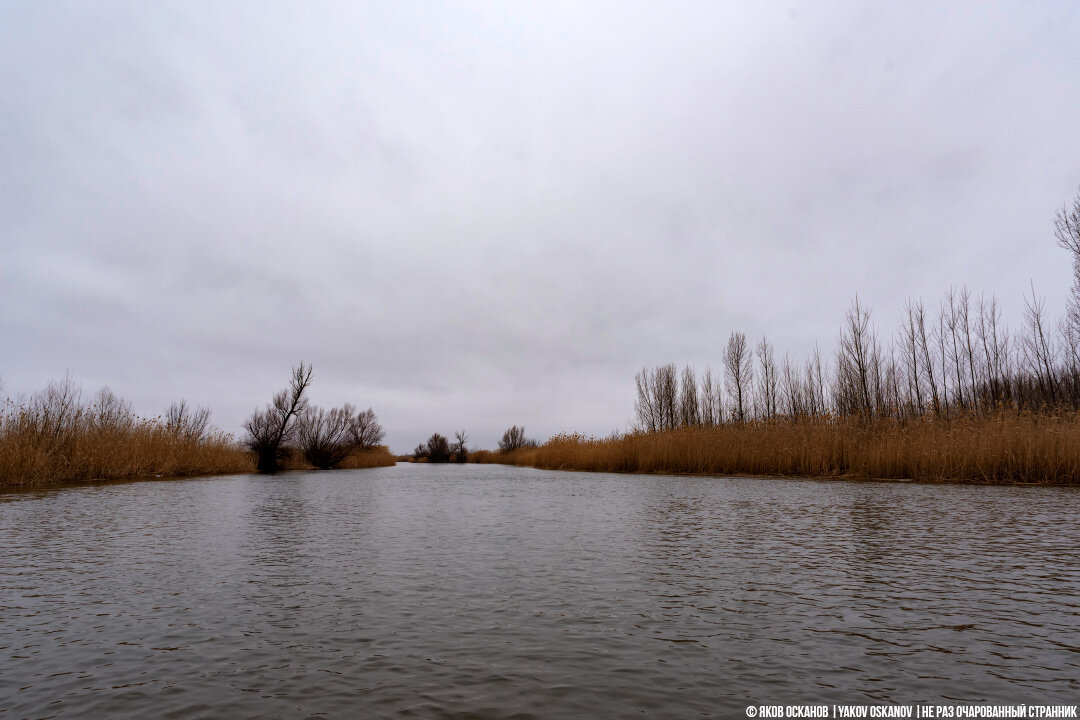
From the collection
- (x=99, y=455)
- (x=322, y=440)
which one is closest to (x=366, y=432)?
(x=322, y=440)

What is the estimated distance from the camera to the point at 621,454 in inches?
1113

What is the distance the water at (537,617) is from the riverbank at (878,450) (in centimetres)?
736

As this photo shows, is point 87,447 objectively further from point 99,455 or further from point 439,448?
point 439,448

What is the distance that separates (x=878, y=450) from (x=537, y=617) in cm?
1710

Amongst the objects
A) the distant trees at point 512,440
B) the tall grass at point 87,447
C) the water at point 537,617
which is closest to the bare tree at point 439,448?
the distant trees at point 512,440

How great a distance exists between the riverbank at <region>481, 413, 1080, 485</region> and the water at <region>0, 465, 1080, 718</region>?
7364 millimetres

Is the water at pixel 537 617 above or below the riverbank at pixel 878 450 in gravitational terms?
below

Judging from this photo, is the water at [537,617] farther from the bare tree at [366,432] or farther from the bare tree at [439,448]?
the bare tree at [439,448]

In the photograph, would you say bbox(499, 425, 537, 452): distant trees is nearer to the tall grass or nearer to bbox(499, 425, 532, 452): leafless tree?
bbox(499, 425, 532, 452): leafless tree

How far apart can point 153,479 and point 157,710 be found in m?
23.3

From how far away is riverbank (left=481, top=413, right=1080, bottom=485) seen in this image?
14.6 meters

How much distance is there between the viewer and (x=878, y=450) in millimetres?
17562

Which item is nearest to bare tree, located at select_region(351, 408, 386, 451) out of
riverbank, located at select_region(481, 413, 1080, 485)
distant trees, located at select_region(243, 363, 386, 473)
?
distant trees, located at select_region(243, 363, 386, 473)

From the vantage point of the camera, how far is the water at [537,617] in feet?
9.65
